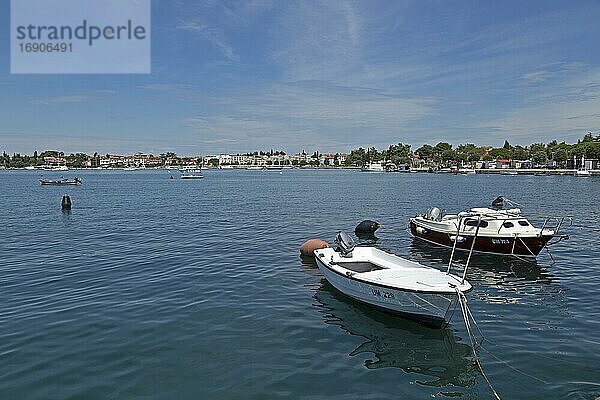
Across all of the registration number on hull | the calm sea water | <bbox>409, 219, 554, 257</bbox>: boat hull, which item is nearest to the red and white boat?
<bbox>409, 219, 554, 257</bbox>: boat hull

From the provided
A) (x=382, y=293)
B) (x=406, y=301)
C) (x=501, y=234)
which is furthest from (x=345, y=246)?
(x=501, y=234)

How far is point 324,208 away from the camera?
59656 mm

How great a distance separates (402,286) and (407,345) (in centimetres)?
192

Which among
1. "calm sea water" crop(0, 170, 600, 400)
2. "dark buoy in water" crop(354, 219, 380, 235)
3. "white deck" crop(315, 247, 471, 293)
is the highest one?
"white deck" crop(315, 247, 471, 293)

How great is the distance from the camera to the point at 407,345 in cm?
1442

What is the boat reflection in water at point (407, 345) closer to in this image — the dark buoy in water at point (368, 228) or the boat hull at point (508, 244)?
the boat hull at point (508, 244)

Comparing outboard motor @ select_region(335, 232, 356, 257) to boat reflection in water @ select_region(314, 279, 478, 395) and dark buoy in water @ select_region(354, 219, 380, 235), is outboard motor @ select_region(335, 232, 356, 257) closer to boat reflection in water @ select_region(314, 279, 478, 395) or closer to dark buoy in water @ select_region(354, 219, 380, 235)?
boat reflection in water @ select_region(314, 279, 478, 395)

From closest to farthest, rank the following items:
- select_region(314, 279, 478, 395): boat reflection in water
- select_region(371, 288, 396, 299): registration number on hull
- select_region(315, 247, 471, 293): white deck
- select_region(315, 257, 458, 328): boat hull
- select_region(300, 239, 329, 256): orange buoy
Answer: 1. select_region(314, 279, 478, 395): boat reflection in water
2. select_region(315, 257, 458, 328): boat hull
3. select_region(315, 247, 471, 293): white deck
4. select_region(371, 288, 396, 299): registration number on hull
5. select_region(300, 239, 329, 256): orange buoy

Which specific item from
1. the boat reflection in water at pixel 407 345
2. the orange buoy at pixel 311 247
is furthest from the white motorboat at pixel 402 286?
the orange buoy at pixel 311 247

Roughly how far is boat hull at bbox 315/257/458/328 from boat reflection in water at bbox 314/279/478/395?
35 centimetres

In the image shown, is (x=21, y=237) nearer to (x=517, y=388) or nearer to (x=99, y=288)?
(x=99, y=288)

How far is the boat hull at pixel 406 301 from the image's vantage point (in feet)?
48.4

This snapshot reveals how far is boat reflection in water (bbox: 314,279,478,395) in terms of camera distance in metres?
12.6

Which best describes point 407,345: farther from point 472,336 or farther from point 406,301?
point 472,336
